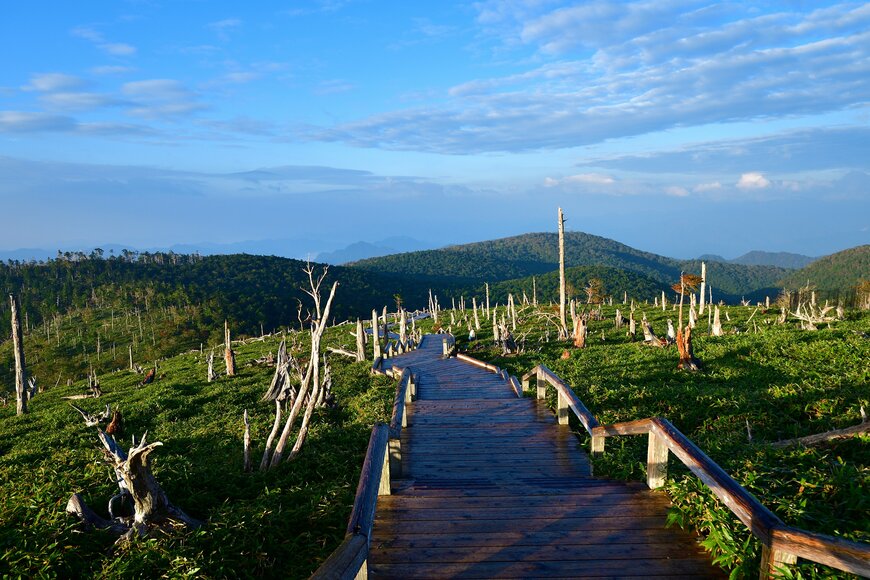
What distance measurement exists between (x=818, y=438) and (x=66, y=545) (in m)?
10.6

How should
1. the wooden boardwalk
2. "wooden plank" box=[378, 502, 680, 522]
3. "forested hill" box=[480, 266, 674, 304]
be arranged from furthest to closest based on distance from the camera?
"forested hill" box=[480, 266, 674, 304] < "wooden plank" box=[378, 502, 680, 522] < the wooden boardwalk

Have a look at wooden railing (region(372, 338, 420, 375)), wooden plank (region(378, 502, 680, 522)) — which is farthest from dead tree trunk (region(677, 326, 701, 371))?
wooden railing (region(372, 338, 420, 375))

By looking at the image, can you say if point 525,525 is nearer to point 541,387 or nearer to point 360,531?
point 360,531

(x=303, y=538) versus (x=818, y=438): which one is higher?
(x=818, y=438)

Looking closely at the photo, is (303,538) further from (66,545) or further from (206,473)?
(206,473)

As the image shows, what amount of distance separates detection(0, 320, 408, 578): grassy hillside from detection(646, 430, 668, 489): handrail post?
3.81 meters

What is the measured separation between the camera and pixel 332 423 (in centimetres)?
1336

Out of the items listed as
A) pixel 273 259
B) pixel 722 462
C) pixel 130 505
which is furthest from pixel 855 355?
pixel 273 259

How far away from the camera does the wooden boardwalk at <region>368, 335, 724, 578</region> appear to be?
13.6 feet

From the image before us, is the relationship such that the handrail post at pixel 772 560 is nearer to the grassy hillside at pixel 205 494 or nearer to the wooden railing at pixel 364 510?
the wooden railing at pixel 364 510

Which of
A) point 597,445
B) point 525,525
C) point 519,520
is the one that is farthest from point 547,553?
point 597,445

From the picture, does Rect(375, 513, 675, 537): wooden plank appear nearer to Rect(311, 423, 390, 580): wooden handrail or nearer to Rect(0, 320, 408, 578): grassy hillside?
Rect(311, 423, 390, 580): wooden handrail

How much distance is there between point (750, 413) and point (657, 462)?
239 inches

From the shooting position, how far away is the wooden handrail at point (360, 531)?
3031mm
